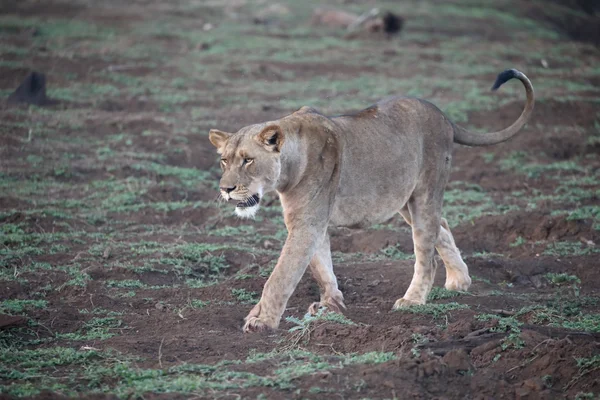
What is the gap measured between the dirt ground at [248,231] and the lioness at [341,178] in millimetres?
261

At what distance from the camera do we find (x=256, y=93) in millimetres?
15250

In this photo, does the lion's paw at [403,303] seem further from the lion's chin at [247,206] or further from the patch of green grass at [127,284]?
the patch of green grass at [127,284]

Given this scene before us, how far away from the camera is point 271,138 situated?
19.3ft

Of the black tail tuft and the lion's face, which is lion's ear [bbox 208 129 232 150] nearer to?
the lion's face

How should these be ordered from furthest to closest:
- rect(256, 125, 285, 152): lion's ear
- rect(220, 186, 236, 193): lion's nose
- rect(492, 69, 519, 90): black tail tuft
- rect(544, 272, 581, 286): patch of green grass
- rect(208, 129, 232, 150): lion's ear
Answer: rect(544, 272, 581, 286): patch of green grass < rect(492, 69, 519, 90): black tail tuft < rect(208, 129, 232, 150): lion's ear < rect(256, 125, 285, 152): lion's ear < rect(220, 186, 236, 193): lion's nose

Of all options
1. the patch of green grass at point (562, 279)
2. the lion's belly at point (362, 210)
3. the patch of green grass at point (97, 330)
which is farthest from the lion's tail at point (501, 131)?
the patch of green grass at point (97, 330)

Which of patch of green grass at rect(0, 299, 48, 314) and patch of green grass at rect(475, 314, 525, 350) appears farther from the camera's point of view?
patch of green grass at rect(0, 299, 48, 314)

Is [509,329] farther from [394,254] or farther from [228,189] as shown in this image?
[394,254]

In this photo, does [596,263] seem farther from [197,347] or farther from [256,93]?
[256,93]

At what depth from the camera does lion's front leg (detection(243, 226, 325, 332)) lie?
19.4ft

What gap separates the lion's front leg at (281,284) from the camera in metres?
5.91

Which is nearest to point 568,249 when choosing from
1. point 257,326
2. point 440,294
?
point 440,294

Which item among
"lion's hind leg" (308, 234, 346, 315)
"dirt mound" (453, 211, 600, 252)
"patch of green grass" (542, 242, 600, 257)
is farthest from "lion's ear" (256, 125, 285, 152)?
"patch of green grass" (542, 242, 600, 257)

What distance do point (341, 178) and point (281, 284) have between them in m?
0.93
